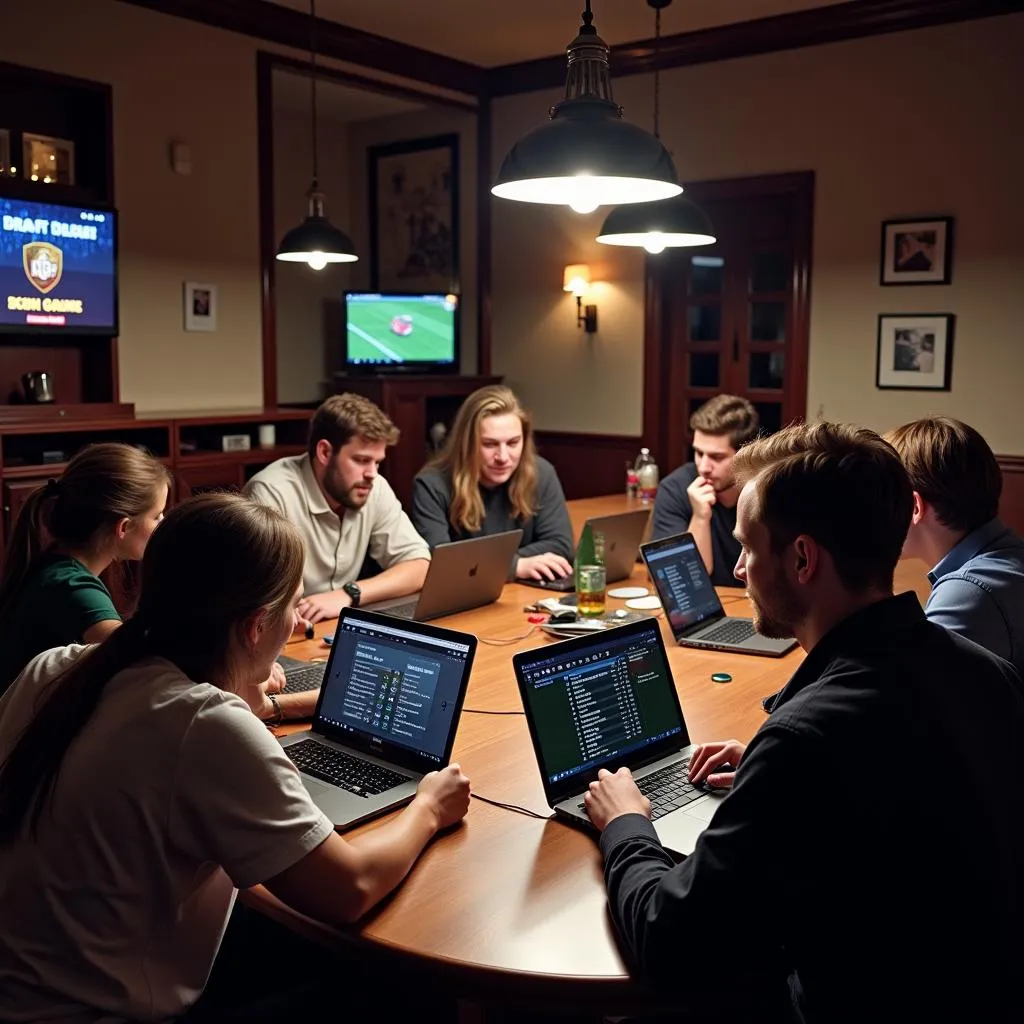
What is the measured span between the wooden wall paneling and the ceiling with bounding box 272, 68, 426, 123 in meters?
2.14

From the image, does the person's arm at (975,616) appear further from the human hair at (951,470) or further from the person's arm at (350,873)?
the person's arm at (350,873)

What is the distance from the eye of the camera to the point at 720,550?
3.47 metres

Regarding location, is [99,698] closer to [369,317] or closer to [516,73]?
[369,317]

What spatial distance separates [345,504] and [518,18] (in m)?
3.31

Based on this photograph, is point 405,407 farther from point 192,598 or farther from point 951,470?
point 192,598

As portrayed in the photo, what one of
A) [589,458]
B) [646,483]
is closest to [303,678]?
[646,483]

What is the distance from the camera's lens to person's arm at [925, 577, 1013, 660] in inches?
74.1

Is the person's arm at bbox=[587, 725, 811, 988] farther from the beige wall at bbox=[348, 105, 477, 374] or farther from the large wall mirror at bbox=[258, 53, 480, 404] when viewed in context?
the beige wall at bbox=[348, 105, 477, 374]

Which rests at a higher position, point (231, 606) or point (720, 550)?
point (231, 606)

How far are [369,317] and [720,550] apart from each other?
3517 millimetres

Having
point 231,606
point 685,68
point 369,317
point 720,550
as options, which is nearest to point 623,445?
point 369,317

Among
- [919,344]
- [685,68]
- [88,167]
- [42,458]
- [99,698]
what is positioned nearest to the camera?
[99,698]

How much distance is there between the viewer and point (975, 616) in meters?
1.90

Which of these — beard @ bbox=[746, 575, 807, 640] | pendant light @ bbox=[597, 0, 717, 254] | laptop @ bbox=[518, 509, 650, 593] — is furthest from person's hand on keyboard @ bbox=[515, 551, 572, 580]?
beard @ bbox=[746, 575, 807, 640]
